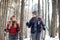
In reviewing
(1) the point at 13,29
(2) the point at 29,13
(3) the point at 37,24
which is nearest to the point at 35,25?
(3) the point at 37,24

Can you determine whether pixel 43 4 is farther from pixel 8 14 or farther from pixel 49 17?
pixel 8 14

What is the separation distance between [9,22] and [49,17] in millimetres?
761

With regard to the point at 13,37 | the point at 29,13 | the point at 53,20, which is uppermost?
the point at 29,13

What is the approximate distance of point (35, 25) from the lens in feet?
12.4

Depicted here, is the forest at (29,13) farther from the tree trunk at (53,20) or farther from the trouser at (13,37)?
the trouser at (13,37)

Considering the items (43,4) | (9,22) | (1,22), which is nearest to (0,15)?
(1,22)

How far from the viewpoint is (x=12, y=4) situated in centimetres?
456

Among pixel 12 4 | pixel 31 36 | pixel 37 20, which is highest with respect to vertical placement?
pixel 12 4

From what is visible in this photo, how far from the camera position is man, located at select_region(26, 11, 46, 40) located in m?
3.73

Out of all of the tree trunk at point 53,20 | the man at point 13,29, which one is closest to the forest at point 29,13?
the tree trunk at point 53,20

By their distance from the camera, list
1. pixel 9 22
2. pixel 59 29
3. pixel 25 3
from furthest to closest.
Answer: pixel 25 3 < pixel 9 22 < pixel 59 29

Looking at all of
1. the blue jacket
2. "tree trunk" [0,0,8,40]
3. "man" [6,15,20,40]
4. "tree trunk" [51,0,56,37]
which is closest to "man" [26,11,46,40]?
the blue jacket

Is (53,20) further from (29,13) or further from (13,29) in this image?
(13,29)

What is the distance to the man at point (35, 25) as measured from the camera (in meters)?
3.73
